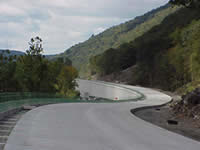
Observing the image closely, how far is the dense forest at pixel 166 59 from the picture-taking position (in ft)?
167

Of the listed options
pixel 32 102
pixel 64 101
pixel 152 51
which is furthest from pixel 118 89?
pixel 32 102

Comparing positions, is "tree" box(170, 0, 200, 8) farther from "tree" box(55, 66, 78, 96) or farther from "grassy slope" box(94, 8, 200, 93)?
"tree" box(55, 66, 78, 96)

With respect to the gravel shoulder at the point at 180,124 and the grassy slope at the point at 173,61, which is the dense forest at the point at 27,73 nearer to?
the grassy slope at the point at 173,61

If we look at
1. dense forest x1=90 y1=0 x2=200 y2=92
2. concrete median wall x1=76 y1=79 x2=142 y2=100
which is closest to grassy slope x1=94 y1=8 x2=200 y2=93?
dense forest x1=90 y1=0 x2=200 y2=92

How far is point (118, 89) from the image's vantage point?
3157 inches

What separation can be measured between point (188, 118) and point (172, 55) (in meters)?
52.0

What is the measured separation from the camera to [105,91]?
9088 centimetres

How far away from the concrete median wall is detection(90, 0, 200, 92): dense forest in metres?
13.0

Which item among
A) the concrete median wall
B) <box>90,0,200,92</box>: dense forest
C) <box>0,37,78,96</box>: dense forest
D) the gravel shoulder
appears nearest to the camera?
the gravel shoulder

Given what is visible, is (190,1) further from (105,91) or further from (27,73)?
(105,91)

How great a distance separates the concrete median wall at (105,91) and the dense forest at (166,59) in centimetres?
1296

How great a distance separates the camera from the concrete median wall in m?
71.9

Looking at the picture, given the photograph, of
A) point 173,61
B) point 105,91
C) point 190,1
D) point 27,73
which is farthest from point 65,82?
point 190,1

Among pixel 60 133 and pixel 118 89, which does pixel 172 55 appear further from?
pixel 60 133
